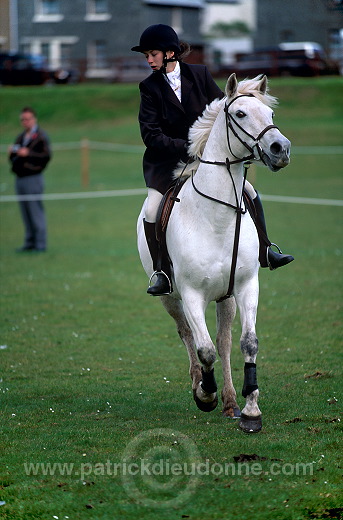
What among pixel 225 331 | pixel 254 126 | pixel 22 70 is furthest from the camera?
pixel 22 70

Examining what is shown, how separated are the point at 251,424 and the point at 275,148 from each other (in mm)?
1988

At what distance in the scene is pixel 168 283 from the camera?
680 cm

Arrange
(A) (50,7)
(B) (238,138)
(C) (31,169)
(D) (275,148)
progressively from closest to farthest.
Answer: (D) (275,148)
(B) (238,138)
(C) (31,169)
(A) (50,7)

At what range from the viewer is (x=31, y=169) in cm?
1658

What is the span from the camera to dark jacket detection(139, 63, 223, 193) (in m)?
6.75

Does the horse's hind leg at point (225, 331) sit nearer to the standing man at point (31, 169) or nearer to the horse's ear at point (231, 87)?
the horse's ear at point (231, 87)

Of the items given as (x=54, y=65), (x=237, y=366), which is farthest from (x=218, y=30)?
(x=237, y=366)

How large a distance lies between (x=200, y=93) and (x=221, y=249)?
1.49 m

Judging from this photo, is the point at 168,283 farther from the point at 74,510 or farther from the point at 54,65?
the point at 54,65

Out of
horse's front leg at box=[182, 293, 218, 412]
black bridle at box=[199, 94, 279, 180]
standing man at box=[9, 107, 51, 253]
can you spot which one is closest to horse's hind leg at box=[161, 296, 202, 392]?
horse's front leg at box=[182, 293, 218, 412]

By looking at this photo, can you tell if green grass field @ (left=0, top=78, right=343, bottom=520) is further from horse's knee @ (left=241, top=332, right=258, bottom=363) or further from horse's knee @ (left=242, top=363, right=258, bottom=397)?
horse's knee @ (left=241, top=332, right=258, bottom=363)

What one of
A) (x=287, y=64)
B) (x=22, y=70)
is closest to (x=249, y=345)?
(x=287, y=64)

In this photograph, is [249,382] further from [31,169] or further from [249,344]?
[31,169]

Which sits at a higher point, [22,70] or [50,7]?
[50,7]
